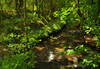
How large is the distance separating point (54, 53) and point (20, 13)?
8198mm

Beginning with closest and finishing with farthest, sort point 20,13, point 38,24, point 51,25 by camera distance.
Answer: point 51,25 < point 38,24 < point 20,13

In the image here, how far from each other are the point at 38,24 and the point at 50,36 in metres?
2.63

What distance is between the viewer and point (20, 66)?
4793 millimetres

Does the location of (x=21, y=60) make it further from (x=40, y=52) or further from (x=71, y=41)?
(x=71, y=41)

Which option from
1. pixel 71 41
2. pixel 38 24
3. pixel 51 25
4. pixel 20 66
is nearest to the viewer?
pixel 20 66

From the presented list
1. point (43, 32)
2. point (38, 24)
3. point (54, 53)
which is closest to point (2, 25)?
point (38, 24)

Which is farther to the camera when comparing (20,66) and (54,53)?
(54,53)

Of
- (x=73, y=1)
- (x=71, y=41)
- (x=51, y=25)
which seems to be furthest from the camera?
(x=51, y=25)

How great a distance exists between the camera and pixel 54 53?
22.7 ft

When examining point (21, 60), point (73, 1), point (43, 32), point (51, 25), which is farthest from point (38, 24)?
point (21, 60)

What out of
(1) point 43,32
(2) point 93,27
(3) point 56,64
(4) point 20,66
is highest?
(2) point 93,27

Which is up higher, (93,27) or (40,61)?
(93,27)

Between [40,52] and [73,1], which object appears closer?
[73,1]

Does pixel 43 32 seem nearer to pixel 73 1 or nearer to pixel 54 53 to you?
pixel 54 53
